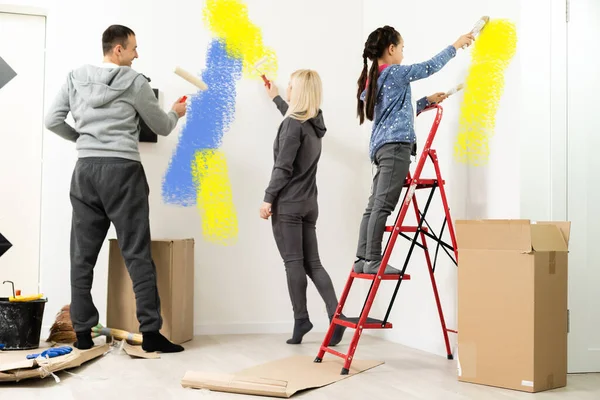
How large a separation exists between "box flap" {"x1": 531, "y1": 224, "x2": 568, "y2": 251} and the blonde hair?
132 centimetres

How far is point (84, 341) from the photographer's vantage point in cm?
291

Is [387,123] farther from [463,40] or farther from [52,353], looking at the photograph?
[52,353]

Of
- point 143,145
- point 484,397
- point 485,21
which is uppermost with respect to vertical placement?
point 485,21

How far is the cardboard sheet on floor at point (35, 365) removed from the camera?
2299mm

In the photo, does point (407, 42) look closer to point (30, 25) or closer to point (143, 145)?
point (143, 145)

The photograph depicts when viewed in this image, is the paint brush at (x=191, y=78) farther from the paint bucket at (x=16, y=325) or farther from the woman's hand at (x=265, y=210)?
the paint bucket at (x=16, y=325)

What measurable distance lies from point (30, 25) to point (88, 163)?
113cm

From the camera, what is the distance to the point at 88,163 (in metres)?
2.90

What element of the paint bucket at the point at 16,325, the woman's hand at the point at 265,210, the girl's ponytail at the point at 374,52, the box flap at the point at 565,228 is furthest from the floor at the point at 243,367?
the girl's ponytail at the point at 374,52

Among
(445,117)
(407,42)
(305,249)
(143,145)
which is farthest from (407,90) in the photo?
(143,145)

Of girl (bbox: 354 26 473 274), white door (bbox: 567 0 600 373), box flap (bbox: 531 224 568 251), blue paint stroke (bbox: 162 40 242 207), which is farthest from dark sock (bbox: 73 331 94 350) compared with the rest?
white door (bbox: 567 0 600 373)

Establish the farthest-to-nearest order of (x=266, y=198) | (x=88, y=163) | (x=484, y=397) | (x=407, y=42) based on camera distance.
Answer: (x=407, y=42) → (x=266, y=198) → (x=88, y=163) → (x=484, y=397)

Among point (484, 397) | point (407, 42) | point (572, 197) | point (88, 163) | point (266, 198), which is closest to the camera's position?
point (484, 397)

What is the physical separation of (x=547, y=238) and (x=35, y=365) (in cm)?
186
